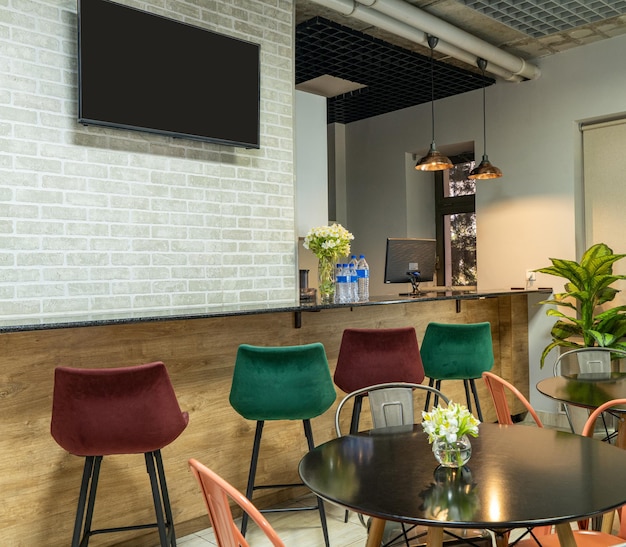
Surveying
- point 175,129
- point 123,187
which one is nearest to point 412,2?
point 175,129

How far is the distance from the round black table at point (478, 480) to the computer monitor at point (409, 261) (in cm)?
254

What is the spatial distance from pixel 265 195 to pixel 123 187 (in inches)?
37.6

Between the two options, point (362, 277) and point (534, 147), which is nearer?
point (362, 277)

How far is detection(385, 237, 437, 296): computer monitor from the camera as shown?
4.55m

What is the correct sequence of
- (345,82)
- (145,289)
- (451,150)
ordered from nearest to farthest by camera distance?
(145,289)
(345,82)
(451,150)

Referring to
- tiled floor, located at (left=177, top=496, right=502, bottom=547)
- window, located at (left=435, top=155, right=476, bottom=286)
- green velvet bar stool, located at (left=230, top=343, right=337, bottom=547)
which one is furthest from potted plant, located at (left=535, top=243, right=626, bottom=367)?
green velvet bar stool, located at (left=230, top=343, right=337, bottom=547)

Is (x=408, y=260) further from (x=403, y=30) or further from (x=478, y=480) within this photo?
(x=478, y=480)

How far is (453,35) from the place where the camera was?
4707mm

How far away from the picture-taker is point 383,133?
6965mm

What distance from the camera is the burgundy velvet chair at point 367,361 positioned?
317cm

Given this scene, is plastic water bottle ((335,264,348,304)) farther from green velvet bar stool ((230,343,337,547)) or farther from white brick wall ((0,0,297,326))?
green velvet bar stool ((230,343,337,547))

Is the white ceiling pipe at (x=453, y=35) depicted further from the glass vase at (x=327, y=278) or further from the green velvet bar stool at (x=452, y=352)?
the green velvet bar stool at (x=452, y=352)

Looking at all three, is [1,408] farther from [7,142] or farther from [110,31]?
[110,31]

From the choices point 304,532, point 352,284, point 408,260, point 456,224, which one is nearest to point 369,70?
point 408,260
